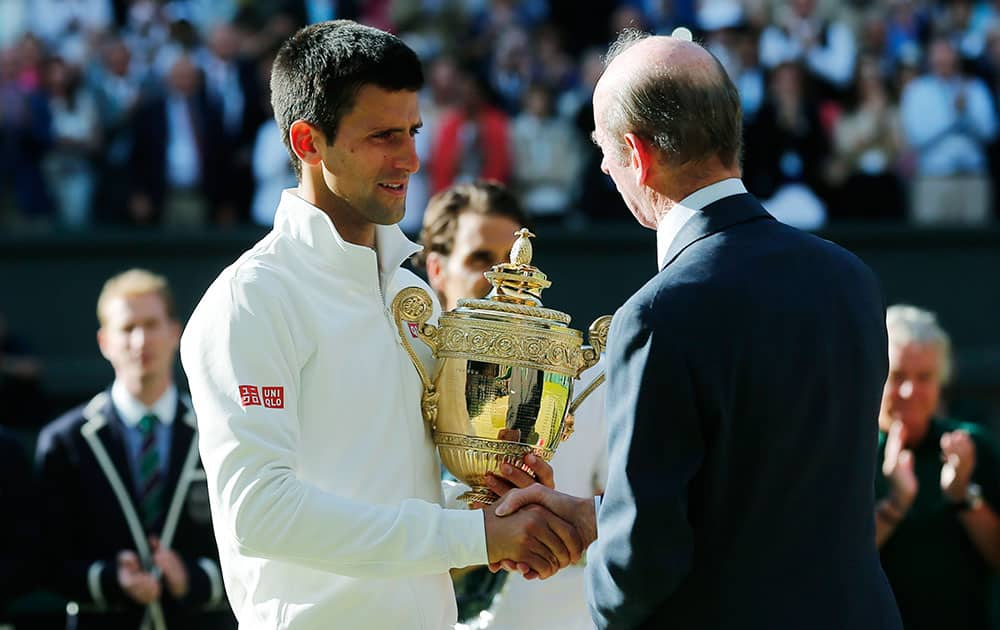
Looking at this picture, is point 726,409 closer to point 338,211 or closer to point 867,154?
point 338,211

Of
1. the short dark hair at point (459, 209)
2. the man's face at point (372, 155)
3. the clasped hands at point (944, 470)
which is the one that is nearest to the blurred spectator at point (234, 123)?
the short dark hair at point (459, 209)

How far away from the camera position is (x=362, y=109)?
3330mm

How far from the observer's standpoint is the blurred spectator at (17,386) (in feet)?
32.8

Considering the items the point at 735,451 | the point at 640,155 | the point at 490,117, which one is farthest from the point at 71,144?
the point at 735,451

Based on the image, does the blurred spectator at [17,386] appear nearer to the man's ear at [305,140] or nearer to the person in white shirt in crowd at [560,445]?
the person in white shirt in crowd at [560,445]

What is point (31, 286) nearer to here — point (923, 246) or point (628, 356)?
point (923, 246)

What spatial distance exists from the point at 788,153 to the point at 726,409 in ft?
26.8

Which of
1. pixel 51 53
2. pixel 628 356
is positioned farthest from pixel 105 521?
pixel 51 53

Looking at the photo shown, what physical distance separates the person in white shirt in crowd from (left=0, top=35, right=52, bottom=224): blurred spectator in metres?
6.74

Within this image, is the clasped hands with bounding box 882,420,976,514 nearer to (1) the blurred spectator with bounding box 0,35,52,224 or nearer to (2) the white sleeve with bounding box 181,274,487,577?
(2) the white sleeve with bounding box 181,274,487,577

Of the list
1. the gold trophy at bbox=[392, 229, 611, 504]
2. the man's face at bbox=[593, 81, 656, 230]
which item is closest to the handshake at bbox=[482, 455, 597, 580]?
the gold trophy at bbox=[392, 229, 611, 504]

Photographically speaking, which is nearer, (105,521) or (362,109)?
(362,109)

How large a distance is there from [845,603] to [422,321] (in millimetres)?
1076

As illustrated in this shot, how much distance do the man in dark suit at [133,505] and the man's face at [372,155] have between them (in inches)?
91.2
